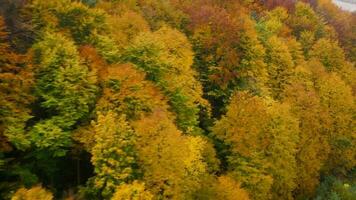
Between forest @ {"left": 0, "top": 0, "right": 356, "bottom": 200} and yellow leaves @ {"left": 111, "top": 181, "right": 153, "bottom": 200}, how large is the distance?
118 millimetres

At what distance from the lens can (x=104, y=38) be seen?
43.9m

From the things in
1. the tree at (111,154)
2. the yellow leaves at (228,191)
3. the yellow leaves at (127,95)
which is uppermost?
the yellow leaves at (127,95)

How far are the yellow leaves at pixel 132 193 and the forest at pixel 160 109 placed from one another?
118mm

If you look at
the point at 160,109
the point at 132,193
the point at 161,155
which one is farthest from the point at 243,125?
the point at 132,193

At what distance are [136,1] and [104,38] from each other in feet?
61.4

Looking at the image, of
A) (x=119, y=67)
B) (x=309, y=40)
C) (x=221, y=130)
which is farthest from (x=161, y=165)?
(x=309, y=40)

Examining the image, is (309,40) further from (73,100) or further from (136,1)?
(73,100)

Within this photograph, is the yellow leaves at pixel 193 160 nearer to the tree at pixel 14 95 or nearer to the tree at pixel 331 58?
the tree at pixel 14 95

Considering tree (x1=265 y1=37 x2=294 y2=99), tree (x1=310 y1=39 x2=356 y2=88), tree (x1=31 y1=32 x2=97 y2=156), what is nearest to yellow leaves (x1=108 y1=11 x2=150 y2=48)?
tree (x1=31 y1=32 x2=97 y2=156)

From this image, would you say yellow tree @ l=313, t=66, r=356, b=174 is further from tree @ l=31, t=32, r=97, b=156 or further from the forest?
tree @ l=31, t=32, r=97, b=156

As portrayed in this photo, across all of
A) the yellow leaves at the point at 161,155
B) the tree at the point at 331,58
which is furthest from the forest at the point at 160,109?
the tree at the point at 331,58

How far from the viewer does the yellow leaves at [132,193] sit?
105 feet

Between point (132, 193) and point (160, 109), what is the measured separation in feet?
27.0

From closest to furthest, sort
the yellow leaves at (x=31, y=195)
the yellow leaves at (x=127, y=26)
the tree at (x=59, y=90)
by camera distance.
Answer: the yellow leaves at (x=31, y=195) < the tree at (x=59, y=90) < the yellow leaves at (x=127, y=26)
